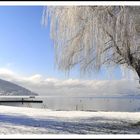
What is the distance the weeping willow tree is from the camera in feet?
22.7

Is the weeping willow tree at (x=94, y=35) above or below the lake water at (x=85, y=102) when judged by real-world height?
above

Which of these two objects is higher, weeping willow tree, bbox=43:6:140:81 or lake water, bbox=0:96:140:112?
weeping willow tree, bbox=43:6:140:81

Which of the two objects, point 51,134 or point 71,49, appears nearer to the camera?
point 51,134

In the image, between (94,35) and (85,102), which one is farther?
(85,102)

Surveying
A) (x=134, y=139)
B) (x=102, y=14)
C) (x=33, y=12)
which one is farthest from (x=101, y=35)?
(x=134, y=139)

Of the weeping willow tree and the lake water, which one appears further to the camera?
the lake water

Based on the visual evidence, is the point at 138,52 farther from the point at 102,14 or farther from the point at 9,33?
the point at 9,33

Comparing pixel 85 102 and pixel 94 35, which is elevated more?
pixel 94 35

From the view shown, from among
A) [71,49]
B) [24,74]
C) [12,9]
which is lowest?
[24,74]

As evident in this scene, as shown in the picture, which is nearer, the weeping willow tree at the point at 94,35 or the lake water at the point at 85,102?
the weeping willow tree at the point at 94,35

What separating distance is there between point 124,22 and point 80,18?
840mm

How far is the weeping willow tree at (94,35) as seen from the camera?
6.93 m

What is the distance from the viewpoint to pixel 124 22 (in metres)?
6.86

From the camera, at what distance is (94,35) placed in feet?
23.5
